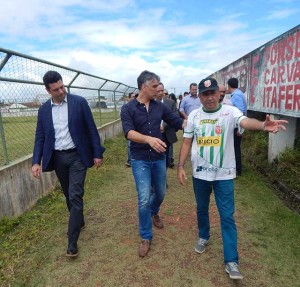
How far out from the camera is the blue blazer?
3.46 meters

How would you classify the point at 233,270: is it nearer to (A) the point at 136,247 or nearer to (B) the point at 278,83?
(A) the point at 136,247

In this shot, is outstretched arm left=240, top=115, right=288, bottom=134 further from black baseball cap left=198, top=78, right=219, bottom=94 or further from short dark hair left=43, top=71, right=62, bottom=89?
short dark hair left=43, top=71, right=62, bottom=89

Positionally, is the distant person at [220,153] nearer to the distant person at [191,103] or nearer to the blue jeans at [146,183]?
the blue jeans at [146,183]

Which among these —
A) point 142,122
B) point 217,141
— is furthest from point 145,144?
point 217,141

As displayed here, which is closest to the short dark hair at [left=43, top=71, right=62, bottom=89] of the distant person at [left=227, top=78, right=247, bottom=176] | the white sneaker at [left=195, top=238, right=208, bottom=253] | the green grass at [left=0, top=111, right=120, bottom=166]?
the green grass at [left=0, top=111, right=120, bottom=166]

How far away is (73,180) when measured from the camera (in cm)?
343

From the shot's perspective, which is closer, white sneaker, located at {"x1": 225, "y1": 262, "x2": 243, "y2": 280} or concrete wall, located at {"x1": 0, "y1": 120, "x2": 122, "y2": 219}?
white sneaker, located at {"x1": 225, "y1": 262, "x2": 243, "y2": 280}

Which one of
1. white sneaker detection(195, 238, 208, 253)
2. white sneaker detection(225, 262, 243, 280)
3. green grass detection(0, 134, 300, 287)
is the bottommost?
green grass detection(0, 134, 300, 287)

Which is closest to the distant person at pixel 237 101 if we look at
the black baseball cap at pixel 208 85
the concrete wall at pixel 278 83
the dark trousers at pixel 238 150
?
the dark trousers at pixel 238 150

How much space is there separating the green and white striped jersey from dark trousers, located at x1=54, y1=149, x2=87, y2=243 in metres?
1.36

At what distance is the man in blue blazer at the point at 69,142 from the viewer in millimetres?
3393

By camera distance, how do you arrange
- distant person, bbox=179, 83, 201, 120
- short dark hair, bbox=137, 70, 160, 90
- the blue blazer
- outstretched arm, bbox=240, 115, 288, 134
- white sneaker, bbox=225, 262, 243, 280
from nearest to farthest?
1. outstretched arm, bbox=240, 115, 288, 134
2. white sneaker, bbox=225, 262, 243, 280
3. short dark hair, bbox=137, 70, 160, 90
4. the blue blazer
5. distant person, bbox=179, 83, 201, 120

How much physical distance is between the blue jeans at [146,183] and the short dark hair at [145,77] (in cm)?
85

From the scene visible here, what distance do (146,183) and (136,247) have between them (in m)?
0.80
